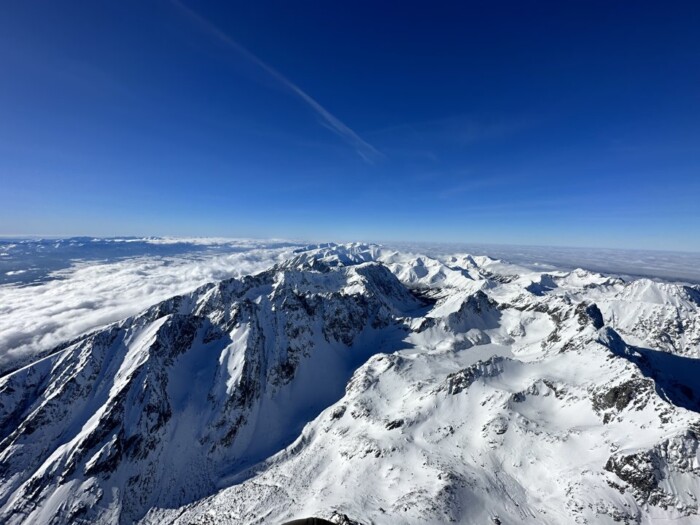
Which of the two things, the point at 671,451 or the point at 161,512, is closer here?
the point at 671,451

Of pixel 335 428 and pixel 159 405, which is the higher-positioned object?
pixel 159 405

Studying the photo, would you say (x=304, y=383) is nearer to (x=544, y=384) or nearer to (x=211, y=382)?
(x=211, y=382)

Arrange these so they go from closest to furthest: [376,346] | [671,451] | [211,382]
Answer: [671,451] → [211,382] → [376,346]

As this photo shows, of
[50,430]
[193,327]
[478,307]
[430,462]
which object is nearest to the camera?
[430,462]

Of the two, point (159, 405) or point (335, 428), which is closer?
point (335, 428)

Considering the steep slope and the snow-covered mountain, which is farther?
the steep slope

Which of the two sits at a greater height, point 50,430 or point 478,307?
point 478,307

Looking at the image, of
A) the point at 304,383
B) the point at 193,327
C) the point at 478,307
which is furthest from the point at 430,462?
the point at 478,307

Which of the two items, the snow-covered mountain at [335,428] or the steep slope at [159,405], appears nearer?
the snow-covered mountain at [335,428]
